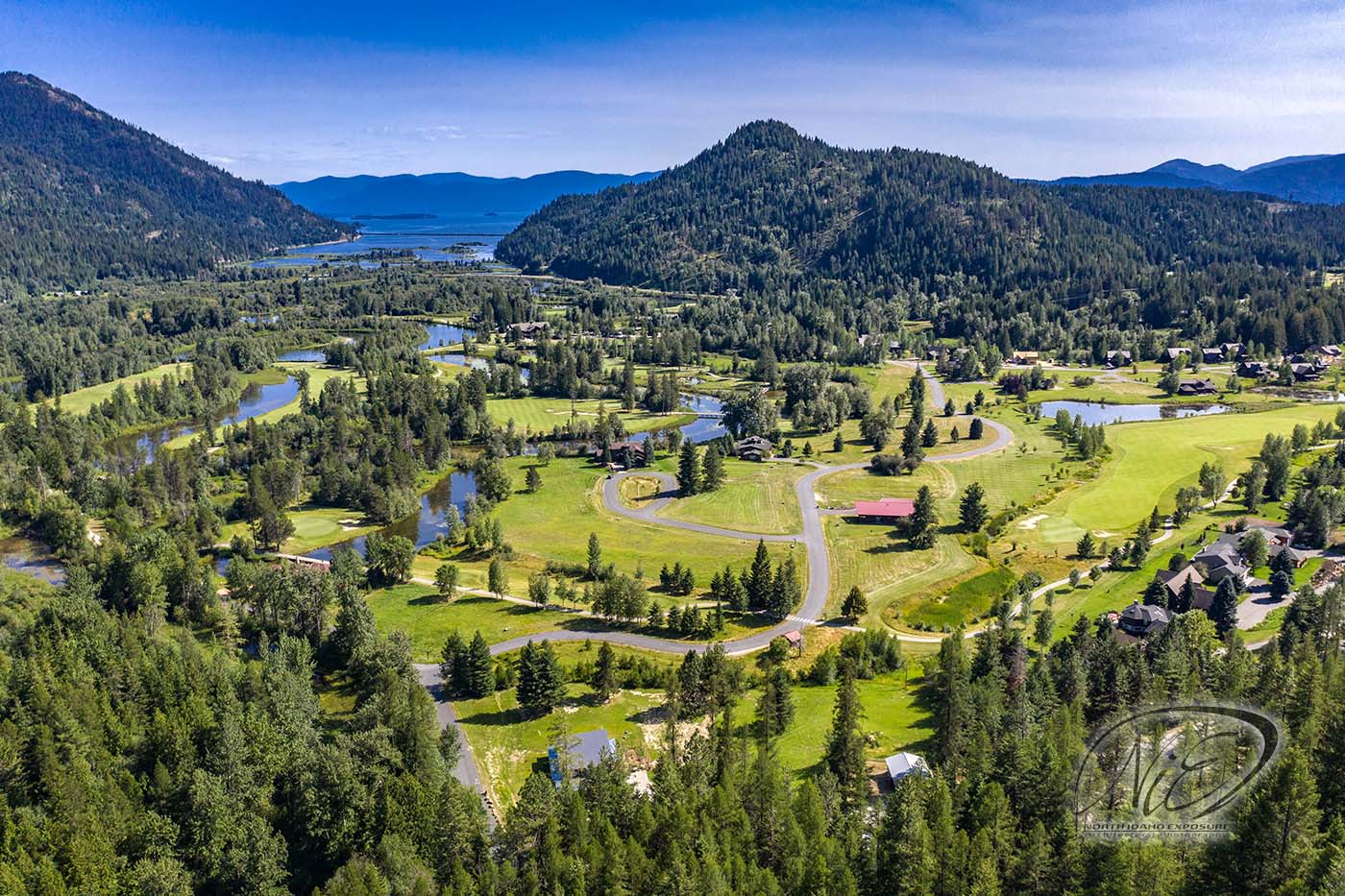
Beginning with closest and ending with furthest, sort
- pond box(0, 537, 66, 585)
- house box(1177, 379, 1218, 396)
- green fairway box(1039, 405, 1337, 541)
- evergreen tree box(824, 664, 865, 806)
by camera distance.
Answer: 1. evergreen tree box(824, 664, 865, 806)
2. pond box(0, 537, 66, 585)
3. green fairway box(1039, 405, 1337, 541)
4. house box(1177, 379, 1218, 396)

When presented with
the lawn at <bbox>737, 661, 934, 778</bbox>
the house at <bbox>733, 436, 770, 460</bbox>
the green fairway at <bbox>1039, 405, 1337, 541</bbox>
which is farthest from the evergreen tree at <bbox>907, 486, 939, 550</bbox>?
the house at <bbox>733, 436, 770, 460</bbox>

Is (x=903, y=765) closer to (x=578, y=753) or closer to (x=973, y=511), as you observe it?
(x=578, y=753)

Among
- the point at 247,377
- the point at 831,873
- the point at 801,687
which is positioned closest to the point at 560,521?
the point at 801,687

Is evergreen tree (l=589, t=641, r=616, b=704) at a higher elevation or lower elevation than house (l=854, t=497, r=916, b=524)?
lower

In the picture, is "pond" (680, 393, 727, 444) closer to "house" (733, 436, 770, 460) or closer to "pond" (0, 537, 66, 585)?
"house" (733, 436, 770, 460)

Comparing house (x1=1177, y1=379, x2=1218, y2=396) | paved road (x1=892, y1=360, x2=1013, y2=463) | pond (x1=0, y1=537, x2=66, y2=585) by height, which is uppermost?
house (x1=1177, y1=379, x2=1218, y2=396)

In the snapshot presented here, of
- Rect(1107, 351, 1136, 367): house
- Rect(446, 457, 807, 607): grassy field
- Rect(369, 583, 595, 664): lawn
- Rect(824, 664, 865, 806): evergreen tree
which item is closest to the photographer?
Rect(824, 664, 865, 806): evergreen tree

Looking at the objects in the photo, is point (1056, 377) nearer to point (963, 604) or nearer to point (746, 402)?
point (746, 402)
